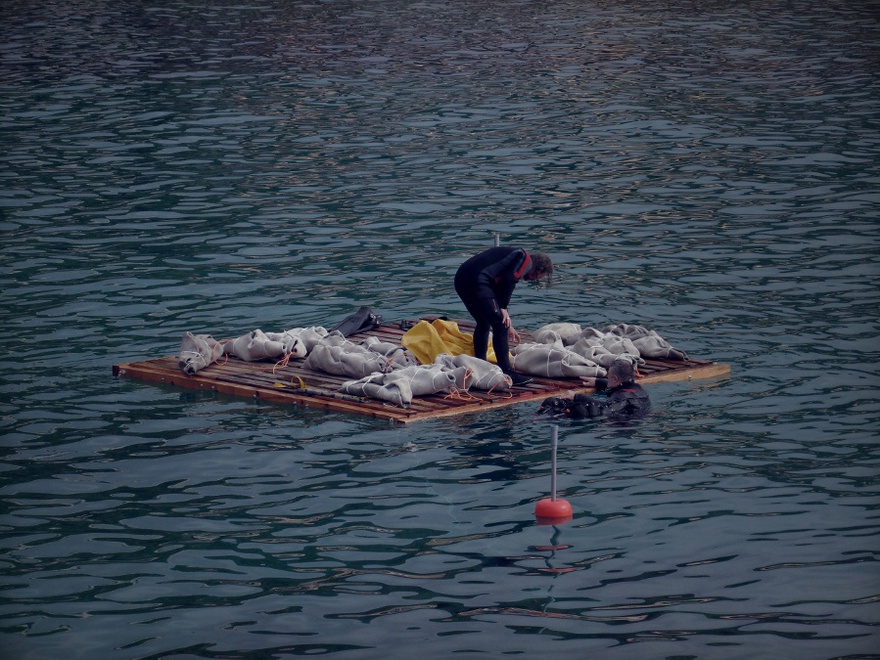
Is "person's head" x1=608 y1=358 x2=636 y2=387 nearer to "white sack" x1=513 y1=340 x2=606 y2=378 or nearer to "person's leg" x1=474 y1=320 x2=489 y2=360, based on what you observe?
"white sack" x1=513 y1=340 x2=606 y2=378

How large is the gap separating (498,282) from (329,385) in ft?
7.92

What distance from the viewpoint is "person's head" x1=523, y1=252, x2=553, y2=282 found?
18.2 meters

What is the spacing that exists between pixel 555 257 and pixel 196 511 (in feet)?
40.6

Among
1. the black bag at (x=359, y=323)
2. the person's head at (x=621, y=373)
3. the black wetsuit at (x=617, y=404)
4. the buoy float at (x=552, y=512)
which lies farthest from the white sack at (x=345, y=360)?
the buoy float at (x=552, y=512)

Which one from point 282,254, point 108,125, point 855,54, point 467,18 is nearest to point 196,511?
point 282,254

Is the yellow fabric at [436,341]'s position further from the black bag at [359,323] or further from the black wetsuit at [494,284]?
the black bag at [359,323]

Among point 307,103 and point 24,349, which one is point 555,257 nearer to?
point 24,349

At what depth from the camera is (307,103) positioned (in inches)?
1537

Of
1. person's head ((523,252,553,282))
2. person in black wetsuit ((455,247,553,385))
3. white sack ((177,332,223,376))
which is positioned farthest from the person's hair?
white sack ((177,332,223,376))

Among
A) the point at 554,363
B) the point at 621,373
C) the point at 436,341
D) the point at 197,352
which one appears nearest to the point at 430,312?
the point at 436,341

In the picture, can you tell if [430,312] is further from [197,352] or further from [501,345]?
[197,352]

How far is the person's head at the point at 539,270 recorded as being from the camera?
59.7 feet

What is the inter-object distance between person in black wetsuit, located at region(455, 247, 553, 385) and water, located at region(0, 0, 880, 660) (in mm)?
1293

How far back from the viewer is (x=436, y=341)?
1916 cm
